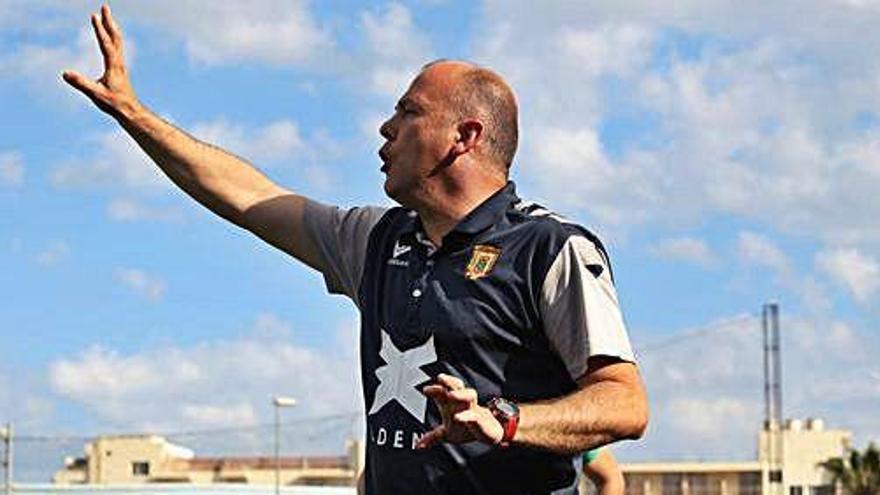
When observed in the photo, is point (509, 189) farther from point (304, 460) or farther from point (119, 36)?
point (304, 460)

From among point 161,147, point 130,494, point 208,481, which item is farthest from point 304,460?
point 161,147

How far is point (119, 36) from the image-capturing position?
745 centimetres

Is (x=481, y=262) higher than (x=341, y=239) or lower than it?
lower

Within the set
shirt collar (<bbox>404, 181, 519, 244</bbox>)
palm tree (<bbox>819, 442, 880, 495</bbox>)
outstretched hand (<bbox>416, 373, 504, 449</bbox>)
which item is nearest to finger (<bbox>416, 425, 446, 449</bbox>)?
outstretched hand (<bbox>416, 373, 504, 449</bbox>)

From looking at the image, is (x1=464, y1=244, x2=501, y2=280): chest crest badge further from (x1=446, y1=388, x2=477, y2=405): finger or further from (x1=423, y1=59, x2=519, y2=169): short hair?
(x1=446, y1=388, x2=477, y2=405): finger

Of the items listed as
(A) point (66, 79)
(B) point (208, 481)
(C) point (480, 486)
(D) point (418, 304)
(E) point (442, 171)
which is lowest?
(C) point (480, 486)

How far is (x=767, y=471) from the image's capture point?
127 m

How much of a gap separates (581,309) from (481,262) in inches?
14.8

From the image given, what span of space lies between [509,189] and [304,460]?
13024cm

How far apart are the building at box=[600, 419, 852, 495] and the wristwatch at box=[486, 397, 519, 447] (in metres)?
114

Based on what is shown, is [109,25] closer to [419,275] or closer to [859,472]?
[419,275]

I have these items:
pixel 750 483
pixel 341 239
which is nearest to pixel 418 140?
pixel 341 239

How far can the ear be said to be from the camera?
6.46 m

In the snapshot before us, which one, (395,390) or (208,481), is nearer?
(395,390)
